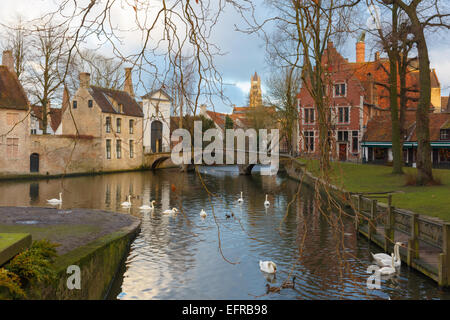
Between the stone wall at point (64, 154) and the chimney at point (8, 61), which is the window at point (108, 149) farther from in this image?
the chimney at point (8, 61)

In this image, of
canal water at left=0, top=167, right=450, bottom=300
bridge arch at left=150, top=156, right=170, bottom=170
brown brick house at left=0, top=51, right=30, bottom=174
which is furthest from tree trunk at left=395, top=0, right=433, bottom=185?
bridge arch at left=150, top=156, right=170, bottom=170

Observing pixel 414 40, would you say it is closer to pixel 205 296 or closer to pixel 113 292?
pixel 205 296

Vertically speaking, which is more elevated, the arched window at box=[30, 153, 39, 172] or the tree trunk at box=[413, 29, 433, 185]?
the tree trunk at box=[413, 29, 433, 185]

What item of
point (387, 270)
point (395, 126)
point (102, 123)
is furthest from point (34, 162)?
point (387, 270)

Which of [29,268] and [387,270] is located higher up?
[29,268]

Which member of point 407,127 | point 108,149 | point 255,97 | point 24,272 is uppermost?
point 255,97

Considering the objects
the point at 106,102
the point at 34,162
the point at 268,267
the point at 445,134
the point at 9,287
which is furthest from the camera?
the point at 106,102

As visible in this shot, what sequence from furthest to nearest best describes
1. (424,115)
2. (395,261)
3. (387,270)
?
1. (424,115)
2. (395,261)
3. (387,270)

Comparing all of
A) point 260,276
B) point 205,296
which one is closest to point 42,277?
point 205,296

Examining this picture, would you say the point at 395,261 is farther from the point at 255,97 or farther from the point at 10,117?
the point at 10,117

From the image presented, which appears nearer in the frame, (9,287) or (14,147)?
(9,287)

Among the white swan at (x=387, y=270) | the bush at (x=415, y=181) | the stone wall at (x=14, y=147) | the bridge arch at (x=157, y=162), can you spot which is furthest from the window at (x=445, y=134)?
the stone wall at (x=14, y=147)

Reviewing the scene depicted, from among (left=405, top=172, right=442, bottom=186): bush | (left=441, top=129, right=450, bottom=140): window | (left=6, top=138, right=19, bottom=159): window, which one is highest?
(left=441, top=129, right=450, bottom=140): window

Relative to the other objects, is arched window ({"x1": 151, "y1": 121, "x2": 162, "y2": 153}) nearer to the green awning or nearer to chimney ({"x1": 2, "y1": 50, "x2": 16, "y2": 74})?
chimney ({"x1": 2, "y1": 50, "x2": 16, "y2": 74})
